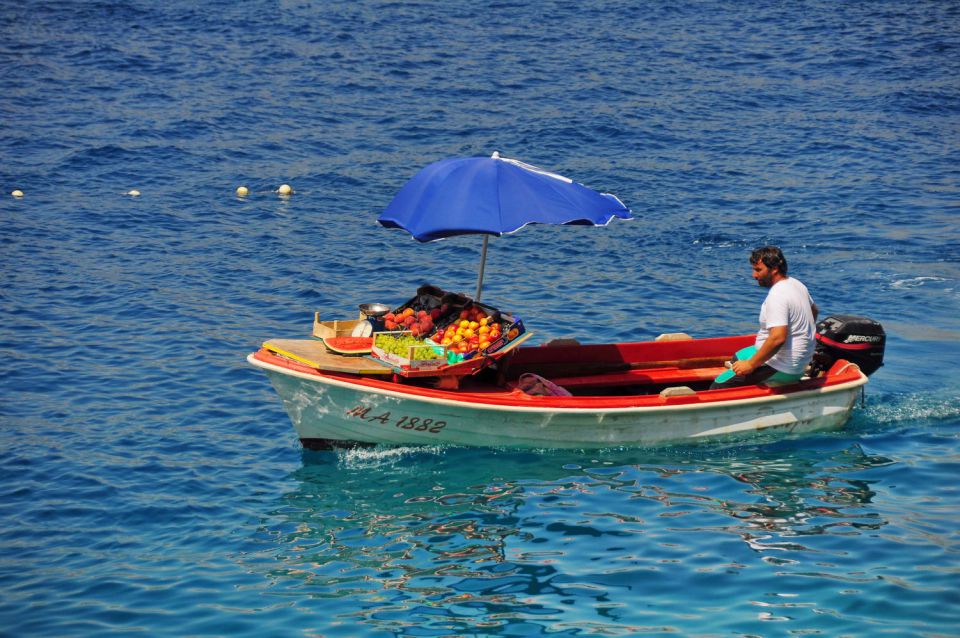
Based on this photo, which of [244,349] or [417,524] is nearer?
[417,524]

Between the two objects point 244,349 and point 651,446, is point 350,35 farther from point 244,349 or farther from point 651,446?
point 651,446

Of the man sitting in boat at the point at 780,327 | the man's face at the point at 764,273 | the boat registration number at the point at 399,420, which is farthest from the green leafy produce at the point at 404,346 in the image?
the man's face at the point at 764,273

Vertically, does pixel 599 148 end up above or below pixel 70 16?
below

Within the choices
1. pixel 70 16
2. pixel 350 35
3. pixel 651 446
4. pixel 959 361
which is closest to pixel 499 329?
pixel 651 446

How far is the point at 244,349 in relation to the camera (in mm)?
16406

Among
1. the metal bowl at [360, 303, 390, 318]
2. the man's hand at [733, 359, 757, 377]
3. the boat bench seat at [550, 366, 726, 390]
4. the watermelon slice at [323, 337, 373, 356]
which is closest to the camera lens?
the man's hand at [733, 359, 757, 377]

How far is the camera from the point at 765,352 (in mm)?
12180

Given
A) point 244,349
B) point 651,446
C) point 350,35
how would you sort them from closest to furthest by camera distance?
point 651,446
point 244,349
point 350,35

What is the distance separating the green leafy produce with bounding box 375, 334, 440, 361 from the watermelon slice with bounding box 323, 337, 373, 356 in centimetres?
20

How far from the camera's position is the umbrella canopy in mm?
11992

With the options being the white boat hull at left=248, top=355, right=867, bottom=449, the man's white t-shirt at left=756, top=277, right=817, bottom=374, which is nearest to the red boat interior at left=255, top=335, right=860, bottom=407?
the white boat hull at left=248, top=355, right=867, bottom=449

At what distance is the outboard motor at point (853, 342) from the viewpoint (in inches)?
515

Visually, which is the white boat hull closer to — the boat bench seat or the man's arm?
the man's arm

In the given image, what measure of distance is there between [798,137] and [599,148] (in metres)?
4.78
